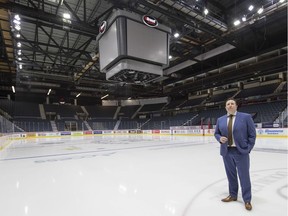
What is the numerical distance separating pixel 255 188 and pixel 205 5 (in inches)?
328

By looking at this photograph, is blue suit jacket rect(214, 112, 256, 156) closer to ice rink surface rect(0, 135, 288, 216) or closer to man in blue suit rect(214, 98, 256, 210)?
man in blue suit rect(214, 98, 256, 210)

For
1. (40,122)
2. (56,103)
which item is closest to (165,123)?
(40,122)

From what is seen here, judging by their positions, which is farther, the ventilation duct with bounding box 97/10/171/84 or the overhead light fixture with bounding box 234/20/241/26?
the overhead light fixture with bounding box 234/20/241/26

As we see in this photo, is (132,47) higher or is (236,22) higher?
(236,22)

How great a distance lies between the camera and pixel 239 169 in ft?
7.97

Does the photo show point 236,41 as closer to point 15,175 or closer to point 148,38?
point 148,38

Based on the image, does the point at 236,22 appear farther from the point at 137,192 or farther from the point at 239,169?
the point at 137,192

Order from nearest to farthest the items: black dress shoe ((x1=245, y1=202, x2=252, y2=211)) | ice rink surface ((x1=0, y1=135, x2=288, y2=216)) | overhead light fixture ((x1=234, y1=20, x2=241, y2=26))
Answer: black dress shoe ((x1=245, y1=202, x2=252, y2=211)) → ice rink surface ((x1=0, y1=135, x2=288, y2=216)) → overhead light fixture ((x1=234, y1=20, x2=241, y2=26))

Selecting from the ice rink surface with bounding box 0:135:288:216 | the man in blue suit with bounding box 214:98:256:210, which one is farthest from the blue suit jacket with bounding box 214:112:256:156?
the ice rink surface with bounding box 0:135:288:216

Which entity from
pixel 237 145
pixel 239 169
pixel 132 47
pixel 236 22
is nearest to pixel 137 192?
pixel 239 169

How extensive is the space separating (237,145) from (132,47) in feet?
15.1

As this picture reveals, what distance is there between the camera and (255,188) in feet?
10.3

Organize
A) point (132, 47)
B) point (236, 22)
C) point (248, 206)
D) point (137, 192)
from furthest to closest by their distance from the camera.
A: point (236, 22), point (132, 47), point (137, 192), point (248, 206)

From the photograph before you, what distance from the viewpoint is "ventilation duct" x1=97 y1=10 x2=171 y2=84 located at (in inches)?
240
